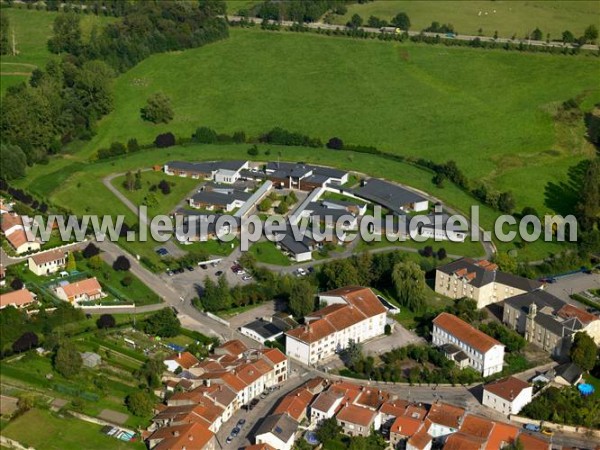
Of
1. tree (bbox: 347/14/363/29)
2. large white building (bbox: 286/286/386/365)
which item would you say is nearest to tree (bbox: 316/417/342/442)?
large white building (bbox: 286/286/386/365)

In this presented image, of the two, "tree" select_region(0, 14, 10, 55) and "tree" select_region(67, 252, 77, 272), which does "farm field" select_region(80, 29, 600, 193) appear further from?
"tree" select_region(67, 252, 77, 272)

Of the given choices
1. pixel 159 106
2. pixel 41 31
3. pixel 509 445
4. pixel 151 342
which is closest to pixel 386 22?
pixel 159 106

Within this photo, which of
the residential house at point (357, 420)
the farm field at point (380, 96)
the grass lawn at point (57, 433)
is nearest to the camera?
the grass lawn at point (57, 433)

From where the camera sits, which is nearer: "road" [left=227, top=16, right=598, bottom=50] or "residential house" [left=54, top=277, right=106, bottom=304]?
"residential house" [left=54, top=277, right=106, bottom=304]

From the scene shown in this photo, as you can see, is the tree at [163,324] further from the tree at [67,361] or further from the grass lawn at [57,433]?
the grass lawn at [57,433]

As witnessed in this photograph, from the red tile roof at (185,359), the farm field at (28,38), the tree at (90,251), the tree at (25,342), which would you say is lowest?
the red tile roof at (185,359)

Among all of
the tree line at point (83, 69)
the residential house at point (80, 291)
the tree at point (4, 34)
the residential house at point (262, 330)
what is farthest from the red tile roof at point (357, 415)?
the tree at point (4, 34)

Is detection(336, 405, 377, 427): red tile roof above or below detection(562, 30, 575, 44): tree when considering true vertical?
below

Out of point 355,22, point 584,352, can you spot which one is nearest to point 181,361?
point 584,352
